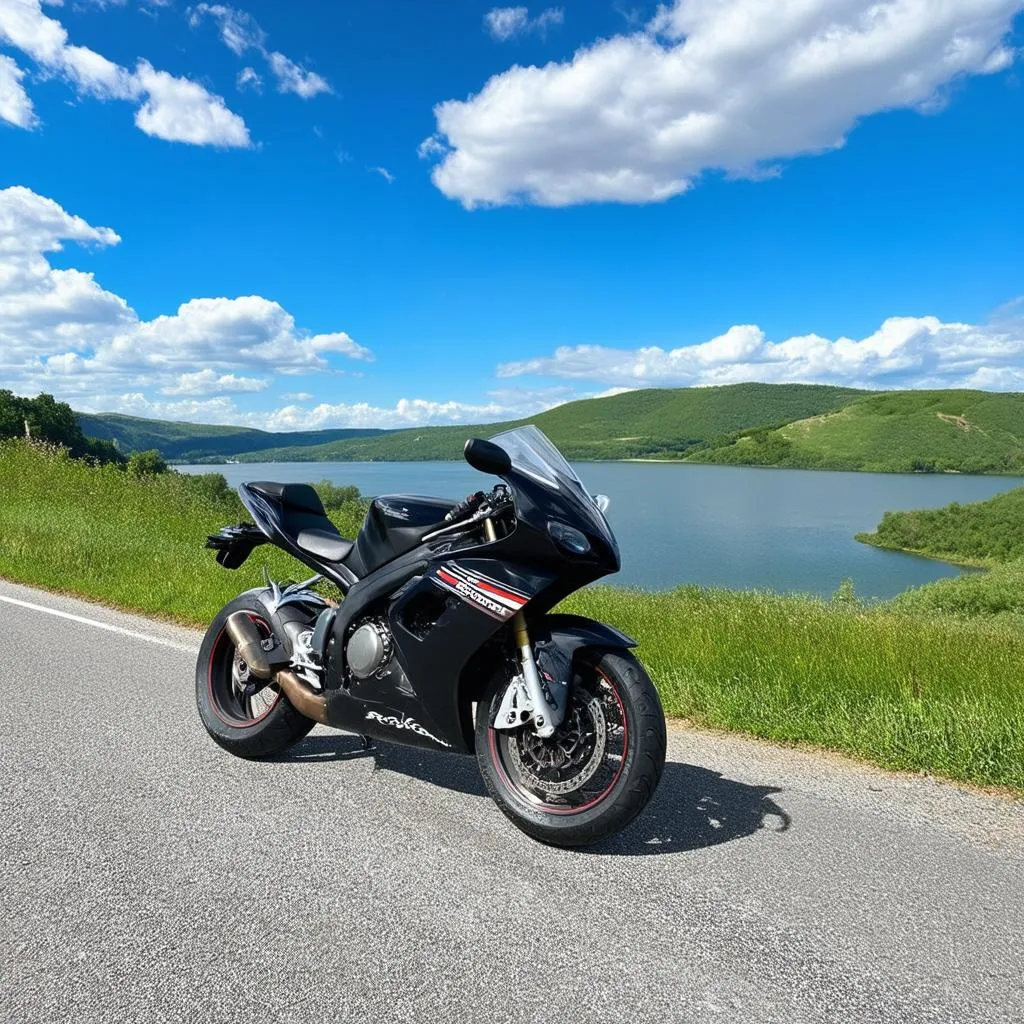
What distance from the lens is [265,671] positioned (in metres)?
3.96

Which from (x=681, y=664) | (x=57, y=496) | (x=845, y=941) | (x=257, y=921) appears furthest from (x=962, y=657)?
(x=57, y=496)

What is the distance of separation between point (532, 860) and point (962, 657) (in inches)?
187

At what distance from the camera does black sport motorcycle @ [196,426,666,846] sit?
302cm

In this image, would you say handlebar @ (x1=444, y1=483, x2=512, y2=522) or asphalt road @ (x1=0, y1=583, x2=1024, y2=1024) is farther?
handlebar @ (x1=444, y1=483, x2=512, y2=522)

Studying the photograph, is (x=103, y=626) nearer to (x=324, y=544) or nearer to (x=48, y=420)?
(x=324, y=544)

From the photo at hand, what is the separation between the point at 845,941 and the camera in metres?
2.43

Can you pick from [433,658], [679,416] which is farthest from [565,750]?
[679,416]

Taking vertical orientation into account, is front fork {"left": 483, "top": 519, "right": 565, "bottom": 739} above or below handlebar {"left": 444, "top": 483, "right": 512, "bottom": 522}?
below

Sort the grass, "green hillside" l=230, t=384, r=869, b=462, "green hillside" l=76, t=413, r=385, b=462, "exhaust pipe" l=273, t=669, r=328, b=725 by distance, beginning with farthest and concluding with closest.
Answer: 1. "green hillside" l=230, t=384, r=869, b=462
2. "green hillside" l=76, t=413, r=385, b=462
3. the grass
4. "exhaust pipe" l=273, t=669, r=328, b=725

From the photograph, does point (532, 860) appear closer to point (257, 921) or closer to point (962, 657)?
point (257, 921)

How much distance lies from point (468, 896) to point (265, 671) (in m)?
1.79

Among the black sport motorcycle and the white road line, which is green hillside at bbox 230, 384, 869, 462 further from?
the black sport motorcycle

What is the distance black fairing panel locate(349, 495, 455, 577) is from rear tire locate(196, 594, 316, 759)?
0.89m

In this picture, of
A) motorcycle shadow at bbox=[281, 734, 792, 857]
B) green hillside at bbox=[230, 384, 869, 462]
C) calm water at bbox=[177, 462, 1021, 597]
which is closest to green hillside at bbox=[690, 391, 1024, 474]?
green hillside at bbox=[230, 384, 869, 462]
